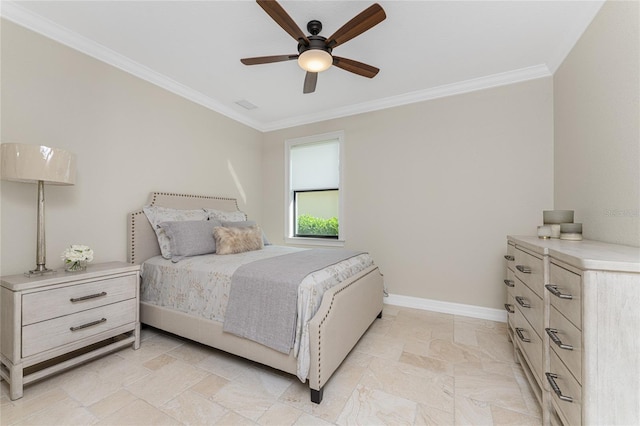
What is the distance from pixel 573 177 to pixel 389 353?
218 cm

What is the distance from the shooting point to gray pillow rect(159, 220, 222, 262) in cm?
252

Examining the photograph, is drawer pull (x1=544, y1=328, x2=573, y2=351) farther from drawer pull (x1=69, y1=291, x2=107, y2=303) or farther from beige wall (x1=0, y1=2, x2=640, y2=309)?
drawer pull (x1=69, y1=291, x2=107, y2=303)

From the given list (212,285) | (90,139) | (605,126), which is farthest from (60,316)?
(605,126)

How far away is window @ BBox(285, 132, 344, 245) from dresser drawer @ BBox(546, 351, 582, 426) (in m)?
2.66

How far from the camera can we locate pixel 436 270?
314 cm

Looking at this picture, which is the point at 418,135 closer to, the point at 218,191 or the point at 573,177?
the point at 573,177

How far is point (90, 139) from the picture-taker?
239cm

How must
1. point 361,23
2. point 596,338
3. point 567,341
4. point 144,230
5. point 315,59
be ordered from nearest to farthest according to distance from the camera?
point 596,338, point 567,341, point 361,23, point 315,59, point 144,230

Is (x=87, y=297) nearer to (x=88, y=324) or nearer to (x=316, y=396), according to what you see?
(x=88, y=324)

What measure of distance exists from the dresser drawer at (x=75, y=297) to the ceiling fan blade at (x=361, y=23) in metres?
2.50

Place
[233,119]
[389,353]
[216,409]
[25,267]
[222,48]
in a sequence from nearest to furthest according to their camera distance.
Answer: [216,409] < [25,267] < [389,353] < [222,48] < [233,119]

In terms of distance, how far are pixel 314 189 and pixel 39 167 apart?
9.69 feet

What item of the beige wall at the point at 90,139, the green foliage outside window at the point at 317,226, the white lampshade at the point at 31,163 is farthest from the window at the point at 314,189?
the white lampshade at the point at 31,163

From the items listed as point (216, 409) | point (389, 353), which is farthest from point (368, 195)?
point (216, 409)
